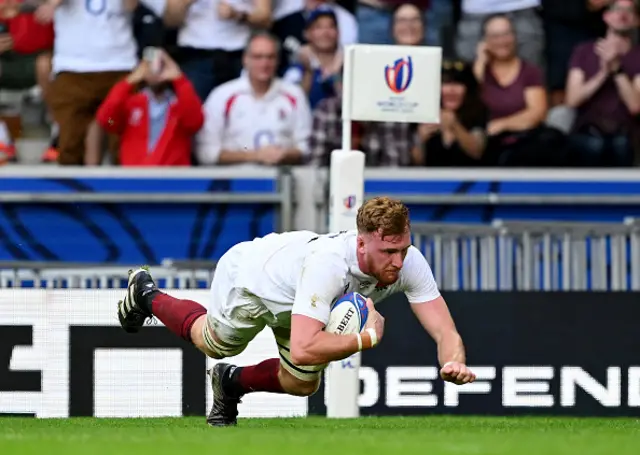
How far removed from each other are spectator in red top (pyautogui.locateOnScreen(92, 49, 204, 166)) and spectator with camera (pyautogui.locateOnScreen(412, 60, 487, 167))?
6.93 feet

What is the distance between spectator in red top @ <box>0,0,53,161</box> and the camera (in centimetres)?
1344

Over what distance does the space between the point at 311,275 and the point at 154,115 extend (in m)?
5.84

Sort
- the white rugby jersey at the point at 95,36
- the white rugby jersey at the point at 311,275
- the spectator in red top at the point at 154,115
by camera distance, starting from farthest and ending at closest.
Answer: the white rugby jersey at the point at 95,36
the spectator in red top at the point at 154,115
the white rugby jersey at the point at 311,275

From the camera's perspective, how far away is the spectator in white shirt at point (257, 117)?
1310 centimetres

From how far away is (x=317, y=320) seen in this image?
7.39 metres

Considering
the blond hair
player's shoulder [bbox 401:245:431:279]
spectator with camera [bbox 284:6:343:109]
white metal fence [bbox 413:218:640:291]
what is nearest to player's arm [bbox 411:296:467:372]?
player's shoulder [bbox 401:245:431:279]

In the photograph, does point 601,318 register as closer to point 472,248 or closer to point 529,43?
point 472,248

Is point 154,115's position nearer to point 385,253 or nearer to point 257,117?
point 257,117

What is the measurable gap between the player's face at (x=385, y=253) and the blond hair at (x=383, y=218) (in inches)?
1.3

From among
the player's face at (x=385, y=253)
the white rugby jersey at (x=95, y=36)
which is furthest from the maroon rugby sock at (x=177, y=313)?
the white rugby jersey at (x=95, y=36)

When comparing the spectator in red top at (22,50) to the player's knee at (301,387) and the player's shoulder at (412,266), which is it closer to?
the player's knee at (301,387)

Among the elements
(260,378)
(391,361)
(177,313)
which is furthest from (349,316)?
(391,361)

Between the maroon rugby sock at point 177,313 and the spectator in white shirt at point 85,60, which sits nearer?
the maroon rugby sock at point 177,313

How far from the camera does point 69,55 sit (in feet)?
43.5
